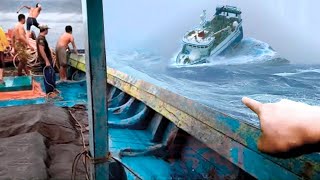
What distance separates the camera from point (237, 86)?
728 centimetres

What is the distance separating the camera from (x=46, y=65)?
480cm

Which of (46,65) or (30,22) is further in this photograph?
(30,22)

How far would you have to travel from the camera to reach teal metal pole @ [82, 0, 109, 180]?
137 centimetres

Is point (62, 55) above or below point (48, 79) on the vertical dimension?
above

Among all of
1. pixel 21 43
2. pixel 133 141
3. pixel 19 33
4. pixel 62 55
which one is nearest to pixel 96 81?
pixel 133 141

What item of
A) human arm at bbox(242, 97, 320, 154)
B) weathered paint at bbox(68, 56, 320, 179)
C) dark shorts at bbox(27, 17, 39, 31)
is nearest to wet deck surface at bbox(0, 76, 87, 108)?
weathered paint at bbox(68, 56, 320, 179)

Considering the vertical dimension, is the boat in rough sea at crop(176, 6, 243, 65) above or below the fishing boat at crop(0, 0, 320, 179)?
above

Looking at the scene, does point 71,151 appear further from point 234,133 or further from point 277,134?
point 277,134

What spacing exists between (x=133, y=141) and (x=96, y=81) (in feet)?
5.89

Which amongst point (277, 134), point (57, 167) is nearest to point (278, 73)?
point (57, 167)

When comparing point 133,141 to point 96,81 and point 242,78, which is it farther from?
point 242,78

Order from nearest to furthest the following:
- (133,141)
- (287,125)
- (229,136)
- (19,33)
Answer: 1. (287,125)
2. (229,136)
3. (133,141)
4. (19,33)

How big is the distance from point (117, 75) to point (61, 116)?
5.30 feet

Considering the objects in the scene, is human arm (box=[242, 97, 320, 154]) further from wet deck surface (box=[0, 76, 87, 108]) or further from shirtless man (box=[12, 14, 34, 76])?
shirtless man (box=[12, 14, 34, 76])
